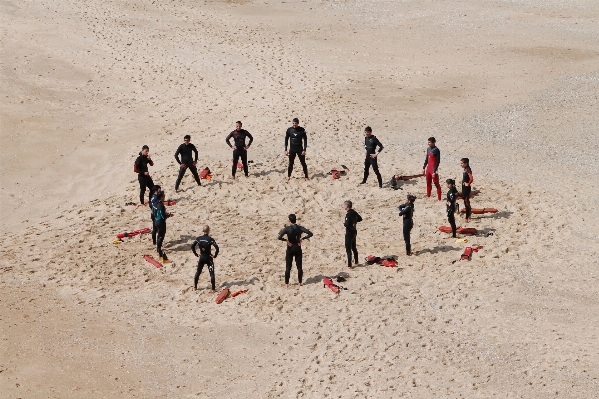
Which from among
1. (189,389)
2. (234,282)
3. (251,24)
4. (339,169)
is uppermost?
(251,24)

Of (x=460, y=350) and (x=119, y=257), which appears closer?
(x=460, y=350)

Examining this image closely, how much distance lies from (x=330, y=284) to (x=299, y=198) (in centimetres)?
590

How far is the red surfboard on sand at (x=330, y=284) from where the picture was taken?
19734 mm

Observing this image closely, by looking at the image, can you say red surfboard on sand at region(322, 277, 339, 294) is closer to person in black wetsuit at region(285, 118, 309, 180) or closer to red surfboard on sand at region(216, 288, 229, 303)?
red surfboard on sand at region(216, 288, 229, 303)

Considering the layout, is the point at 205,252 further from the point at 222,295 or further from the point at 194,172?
the point at 194,172

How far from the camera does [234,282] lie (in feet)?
68.2

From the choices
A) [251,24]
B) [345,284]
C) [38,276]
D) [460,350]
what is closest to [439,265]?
[345,284]

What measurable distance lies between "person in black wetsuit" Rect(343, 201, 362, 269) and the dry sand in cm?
55

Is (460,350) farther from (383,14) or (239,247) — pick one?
(383,14)

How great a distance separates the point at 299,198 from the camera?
25.5 m

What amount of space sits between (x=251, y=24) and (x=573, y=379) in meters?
29.4

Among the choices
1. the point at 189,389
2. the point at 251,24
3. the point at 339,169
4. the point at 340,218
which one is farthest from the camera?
the point at 251,24

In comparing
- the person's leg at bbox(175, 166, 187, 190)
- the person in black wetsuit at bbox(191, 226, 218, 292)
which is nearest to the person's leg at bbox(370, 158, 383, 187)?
the person's leg at bbox(175, 166, 187, 190)

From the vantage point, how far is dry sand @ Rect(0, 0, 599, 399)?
1725 cm
